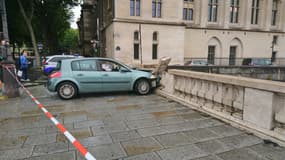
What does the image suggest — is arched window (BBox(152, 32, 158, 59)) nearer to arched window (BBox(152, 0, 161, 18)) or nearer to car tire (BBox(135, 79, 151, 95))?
arched window (BBox(152, 0, 161, 18))

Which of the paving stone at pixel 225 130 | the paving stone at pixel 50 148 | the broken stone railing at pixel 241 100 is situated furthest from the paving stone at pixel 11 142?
the broken stone railing at pixel 241 100

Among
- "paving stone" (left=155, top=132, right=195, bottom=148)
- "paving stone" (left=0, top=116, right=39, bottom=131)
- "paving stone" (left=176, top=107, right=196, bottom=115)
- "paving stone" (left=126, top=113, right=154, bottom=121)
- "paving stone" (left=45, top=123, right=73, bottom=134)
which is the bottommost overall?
"paving stone" (left=0, top=116, right=39, bottom=131)

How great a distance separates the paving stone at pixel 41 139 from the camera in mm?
3484

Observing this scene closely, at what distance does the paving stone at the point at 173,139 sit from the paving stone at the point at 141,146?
0.42ft

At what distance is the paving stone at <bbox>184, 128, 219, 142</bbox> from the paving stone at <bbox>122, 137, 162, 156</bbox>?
83 cm

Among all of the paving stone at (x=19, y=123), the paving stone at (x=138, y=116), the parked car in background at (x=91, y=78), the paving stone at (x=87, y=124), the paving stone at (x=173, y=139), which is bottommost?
the paving stone at (x=19, y=123)

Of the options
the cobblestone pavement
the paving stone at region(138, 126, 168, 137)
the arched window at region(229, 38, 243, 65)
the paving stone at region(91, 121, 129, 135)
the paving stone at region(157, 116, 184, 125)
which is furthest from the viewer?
the arched window at region(229, 38, 243, 65)

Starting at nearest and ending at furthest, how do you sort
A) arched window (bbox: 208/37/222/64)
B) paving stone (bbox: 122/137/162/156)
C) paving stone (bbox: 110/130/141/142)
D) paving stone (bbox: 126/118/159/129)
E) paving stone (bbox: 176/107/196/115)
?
paving stone (bbox: 122/137/162/156), paving stone (bbox: 110/130/141/142), paving stone (bbox: 126/118/159/129), paving stone (bbox: 176/107/196/115), arched window (bbox: 208/37/222/64)

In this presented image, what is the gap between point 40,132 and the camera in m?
3.96

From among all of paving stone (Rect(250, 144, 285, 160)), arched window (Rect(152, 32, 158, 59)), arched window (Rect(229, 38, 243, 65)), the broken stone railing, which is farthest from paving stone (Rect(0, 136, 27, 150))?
arched window (Rect(229, 38, 243, 65))

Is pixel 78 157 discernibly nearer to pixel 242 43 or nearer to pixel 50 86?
pixel 50 86

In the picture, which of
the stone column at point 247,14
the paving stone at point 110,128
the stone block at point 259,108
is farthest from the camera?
the stone column at point 247,14

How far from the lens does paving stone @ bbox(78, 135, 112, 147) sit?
3400mm

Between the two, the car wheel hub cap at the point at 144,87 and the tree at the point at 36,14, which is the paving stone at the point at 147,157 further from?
the tree at the point at 36,14
